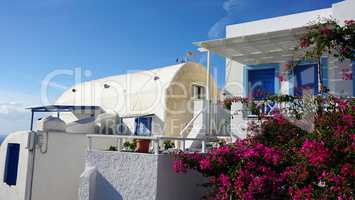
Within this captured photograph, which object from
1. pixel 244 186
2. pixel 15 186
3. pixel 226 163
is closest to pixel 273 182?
pixel 244 186

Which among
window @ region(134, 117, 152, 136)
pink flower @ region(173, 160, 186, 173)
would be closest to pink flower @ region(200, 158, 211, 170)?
pink flower @ region(173, 160, 186, 173)

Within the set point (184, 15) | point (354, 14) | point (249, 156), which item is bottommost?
point (249, 156)

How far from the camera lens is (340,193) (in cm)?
654

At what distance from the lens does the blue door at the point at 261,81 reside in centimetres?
1482

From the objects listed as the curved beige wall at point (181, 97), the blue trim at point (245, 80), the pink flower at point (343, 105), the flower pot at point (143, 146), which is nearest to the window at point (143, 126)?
the curved beige wall at point (181, 97)

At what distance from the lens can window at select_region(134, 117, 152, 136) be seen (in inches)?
755

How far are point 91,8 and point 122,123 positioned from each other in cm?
915

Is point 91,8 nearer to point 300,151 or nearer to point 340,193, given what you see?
point 300,151

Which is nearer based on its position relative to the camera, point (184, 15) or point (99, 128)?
point (184, 15)

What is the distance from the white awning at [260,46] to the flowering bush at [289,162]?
3.53 metres

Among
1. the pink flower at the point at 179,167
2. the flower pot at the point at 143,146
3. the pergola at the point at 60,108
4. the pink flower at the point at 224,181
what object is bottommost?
the pink flower at the point at 224,181

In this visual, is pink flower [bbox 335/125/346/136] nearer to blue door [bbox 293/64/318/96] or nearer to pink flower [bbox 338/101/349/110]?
pink flower [bbox 338/101/349/110]

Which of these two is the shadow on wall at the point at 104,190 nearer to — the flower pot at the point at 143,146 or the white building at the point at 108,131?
the white building at the point at 108,131

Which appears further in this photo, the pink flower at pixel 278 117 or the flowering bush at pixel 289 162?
the pink flower at pixel 278 117
